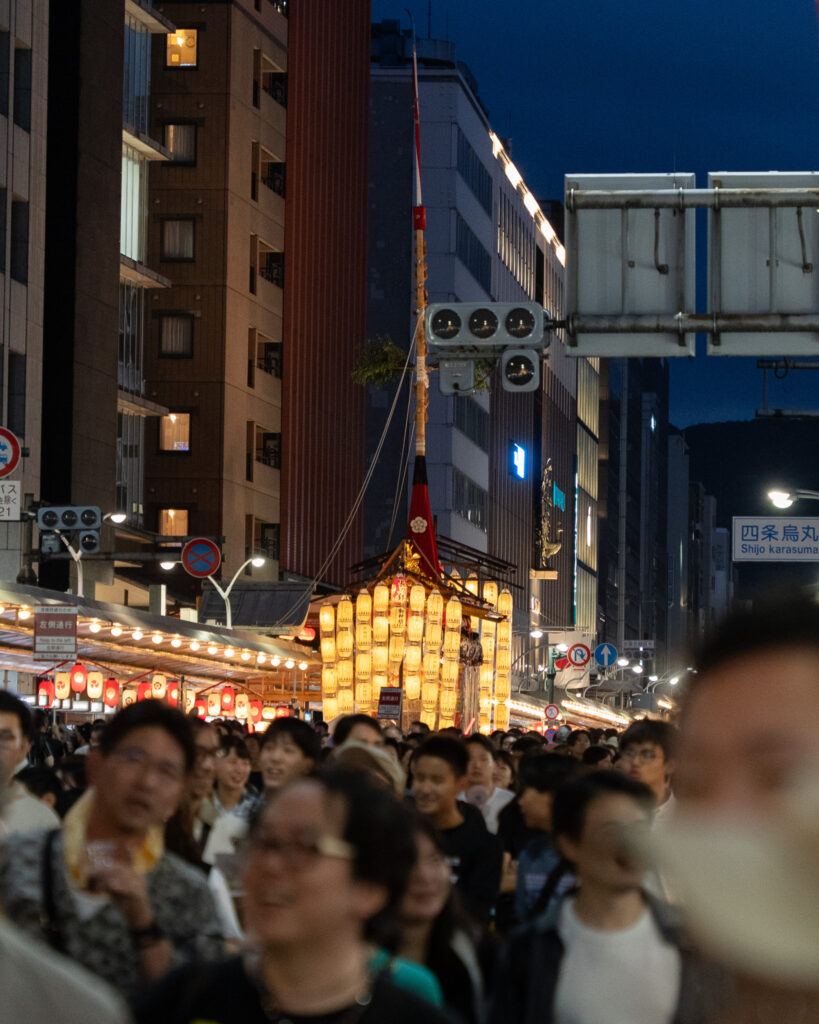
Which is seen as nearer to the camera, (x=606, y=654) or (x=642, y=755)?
(x=642, y=755)


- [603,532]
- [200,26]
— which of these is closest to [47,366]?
[200,26]

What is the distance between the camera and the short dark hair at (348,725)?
10.1m

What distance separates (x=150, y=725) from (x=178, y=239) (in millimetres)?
51169

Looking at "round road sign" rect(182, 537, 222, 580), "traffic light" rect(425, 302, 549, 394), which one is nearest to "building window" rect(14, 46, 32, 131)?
"round road sign" rect(182, 537, 222, 580)

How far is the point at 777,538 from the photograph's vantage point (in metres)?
35.4

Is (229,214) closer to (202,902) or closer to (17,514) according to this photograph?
(17,514)

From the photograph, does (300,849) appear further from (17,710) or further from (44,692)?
(44,692)

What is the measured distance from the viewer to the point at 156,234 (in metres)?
54.7

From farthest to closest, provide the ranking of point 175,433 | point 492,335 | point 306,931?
1. point 175,433
2. point 492,335
3. point 306,931

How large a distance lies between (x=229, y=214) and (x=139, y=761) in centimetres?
5084

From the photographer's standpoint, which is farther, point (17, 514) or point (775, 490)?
point (775, 490)

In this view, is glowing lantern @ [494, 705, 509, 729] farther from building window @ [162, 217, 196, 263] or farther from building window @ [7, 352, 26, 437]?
building window @ [162, 217, 196, 263]

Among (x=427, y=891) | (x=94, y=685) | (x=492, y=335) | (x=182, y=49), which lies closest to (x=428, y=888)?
(x=427, y=891)

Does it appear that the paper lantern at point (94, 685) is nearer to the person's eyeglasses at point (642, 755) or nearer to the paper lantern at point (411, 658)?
the paper lantern at point (411, 658)
